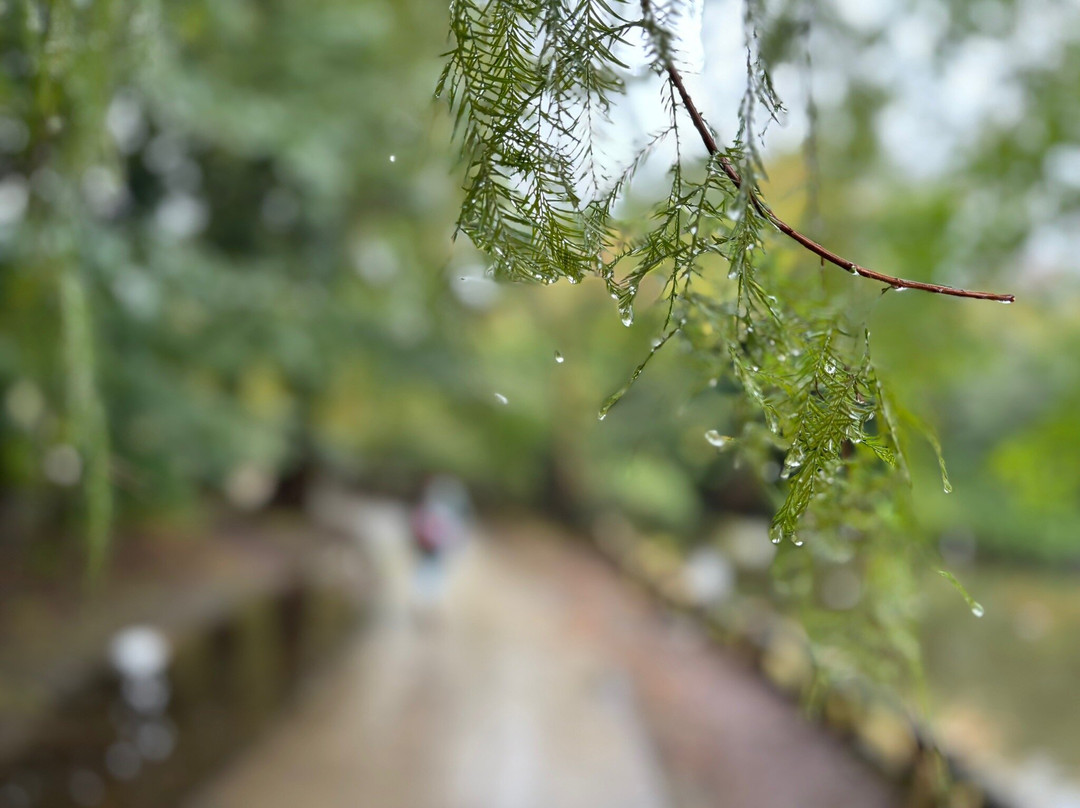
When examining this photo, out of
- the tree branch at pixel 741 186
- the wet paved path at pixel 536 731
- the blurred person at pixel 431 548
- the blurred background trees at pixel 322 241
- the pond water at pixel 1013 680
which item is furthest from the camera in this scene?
the blurred person at pixel 431 548

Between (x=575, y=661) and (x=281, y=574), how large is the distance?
5.04 m

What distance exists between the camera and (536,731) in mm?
6148

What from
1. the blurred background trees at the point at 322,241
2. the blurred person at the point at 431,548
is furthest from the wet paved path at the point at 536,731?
the blurred background trees at the point at 322,241

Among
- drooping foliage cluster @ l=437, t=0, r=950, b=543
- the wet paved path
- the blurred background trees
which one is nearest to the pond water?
the wet paved path

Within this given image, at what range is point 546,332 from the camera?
15.6 meters

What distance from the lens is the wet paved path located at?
519 cm

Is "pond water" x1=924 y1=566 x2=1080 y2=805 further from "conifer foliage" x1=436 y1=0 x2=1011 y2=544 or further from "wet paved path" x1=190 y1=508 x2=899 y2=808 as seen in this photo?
"conifer foliage" x1=436 y1=0 x2=1011 y2=544

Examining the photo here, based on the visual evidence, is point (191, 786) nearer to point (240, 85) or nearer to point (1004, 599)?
point (240, 85)

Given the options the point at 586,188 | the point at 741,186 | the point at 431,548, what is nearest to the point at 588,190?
the point at 586,188

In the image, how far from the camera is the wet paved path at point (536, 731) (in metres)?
5.19

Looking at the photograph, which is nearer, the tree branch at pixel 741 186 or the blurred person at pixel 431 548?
the tree branch at pixel 741 186

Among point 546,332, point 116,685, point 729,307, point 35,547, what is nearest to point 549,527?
point 546,332

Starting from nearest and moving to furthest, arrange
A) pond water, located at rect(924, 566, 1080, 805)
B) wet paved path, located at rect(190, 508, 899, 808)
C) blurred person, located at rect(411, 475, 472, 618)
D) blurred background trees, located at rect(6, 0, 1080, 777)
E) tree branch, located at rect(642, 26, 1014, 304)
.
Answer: tree branch, located at rect(642, 26, 1014, 304) → blurred background trees, located at rect(6, 0, 1080, 777) → wet paved path, located at rect(190, 508, 899, 808) → pond water, located at rect(924, 566, 1080, 805) → blurred person, located at rect(411, 475, 472, 618)

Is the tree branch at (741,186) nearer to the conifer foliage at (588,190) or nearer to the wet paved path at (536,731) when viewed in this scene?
the conifer foliage at (588,190)
